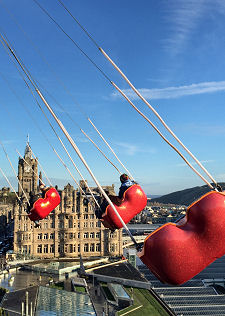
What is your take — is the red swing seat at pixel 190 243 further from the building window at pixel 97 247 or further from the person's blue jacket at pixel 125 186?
the building window at pixel 97 247

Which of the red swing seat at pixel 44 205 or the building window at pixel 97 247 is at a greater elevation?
the red swing seat at pixel 44 205

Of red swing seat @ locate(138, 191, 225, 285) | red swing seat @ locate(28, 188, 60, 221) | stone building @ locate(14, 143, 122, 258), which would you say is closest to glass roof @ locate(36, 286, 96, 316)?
red swing seat @ locate(28, 188, 60, 221)

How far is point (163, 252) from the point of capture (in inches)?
262

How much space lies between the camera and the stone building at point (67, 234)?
6225 cm

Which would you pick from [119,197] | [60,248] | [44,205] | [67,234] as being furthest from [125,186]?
[60,248]

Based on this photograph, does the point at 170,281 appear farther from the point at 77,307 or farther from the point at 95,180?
the point at 77,307

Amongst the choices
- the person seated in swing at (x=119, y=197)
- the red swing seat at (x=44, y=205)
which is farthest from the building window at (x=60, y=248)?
the person seated in swing at (x=119, y=197)

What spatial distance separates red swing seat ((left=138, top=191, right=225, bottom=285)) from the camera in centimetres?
666

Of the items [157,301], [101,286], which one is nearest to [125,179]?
[157,301]

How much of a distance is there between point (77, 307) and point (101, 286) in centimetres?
1438

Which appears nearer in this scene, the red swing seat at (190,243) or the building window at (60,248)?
the red swing seat at (190,243)

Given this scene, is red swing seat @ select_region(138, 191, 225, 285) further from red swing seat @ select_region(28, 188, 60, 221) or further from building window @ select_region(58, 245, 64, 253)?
building window @ select_region(58, 245, 64, 253)

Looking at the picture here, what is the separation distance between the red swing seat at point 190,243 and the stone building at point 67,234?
5746 centimetres

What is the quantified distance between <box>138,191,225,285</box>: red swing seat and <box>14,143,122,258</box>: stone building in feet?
189
